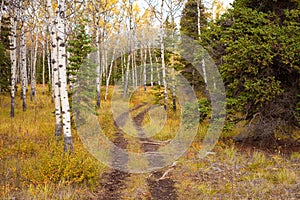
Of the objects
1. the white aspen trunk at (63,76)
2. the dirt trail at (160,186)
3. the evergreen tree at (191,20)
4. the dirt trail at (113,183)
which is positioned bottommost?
the dirt trail at (160,186)

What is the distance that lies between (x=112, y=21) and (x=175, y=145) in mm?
19486

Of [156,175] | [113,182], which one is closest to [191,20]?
[156,175]

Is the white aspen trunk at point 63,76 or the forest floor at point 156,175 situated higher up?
the white aspen trunk at point 63,76

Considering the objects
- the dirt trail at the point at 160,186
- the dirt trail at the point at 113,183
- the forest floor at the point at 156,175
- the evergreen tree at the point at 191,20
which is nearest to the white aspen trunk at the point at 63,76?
the forest floor at the point at 156,175

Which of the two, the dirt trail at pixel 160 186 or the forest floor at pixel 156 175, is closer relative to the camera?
the forest floor at pixel 156 175

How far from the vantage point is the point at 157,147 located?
10.8 metres

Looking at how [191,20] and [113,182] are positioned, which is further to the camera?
[191,20]

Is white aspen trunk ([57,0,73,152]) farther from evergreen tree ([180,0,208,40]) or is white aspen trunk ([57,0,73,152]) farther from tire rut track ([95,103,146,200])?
evergreen tree ([180,0,208,40])

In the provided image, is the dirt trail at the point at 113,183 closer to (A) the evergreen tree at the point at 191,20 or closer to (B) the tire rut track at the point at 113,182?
(B) the tire rut track at the point at 113,182

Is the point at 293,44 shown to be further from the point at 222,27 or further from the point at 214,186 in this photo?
the point at 214,186

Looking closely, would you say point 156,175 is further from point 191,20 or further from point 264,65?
point 191,20

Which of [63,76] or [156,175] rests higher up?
[63,76]

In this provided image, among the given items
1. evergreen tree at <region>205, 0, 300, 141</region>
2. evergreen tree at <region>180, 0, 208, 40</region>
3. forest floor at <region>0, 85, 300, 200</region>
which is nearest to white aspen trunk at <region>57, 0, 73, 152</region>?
forest floor at <region>0, 85, 300, 200</region>

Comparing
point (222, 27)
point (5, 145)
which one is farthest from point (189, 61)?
point (5, 145)
